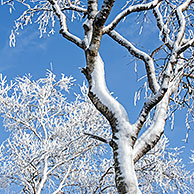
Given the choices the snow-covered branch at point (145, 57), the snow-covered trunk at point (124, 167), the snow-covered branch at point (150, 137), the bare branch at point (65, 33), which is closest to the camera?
the snow-covered trunk at point (124, 167)

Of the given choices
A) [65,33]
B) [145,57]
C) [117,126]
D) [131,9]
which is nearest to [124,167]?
[117,126]

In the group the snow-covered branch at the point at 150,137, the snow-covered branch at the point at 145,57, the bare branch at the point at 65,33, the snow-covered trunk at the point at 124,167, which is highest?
the bare branch at the point at 65,33

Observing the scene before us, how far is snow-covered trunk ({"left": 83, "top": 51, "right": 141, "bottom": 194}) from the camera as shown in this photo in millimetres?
2246

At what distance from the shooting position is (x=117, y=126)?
2508 millimetres

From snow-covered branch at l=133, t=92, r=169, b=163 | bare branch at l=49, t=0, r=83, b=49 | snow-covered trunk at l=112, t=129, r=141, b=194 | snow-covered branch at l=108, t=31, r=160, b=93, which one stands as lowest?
snow-covered trunk at l=112, t=129, r=141, b=194

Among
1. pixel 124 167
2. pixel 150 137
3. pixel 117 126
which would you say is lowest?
pixel 124 167

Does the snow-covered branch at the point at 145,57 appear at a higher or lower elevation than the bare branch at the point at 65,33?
lower

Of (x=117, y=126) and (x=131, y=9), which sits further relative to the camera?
(x=131, y=9)

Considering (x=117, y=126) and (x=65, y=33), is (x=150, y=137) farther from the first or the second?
(x=65, y=33)

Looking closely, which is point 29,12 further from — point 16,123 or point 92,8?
point 16,123

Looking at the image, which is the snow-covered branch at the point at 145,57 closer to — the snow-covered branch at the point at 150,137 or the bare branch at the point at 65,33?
the snow-covered branch at the point at 150,137

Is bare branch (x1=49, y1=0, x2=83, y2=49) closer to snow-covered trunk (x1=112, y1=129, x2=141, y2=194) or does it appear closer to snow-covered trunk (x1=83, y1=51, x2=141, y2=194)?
snow-covered trunk (x1=83, y1=51, x2=141, y2=194)

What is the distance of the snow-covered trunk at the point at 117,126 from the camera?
2246 millimetres

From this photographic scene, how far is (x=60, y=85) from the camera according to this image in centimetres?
941
